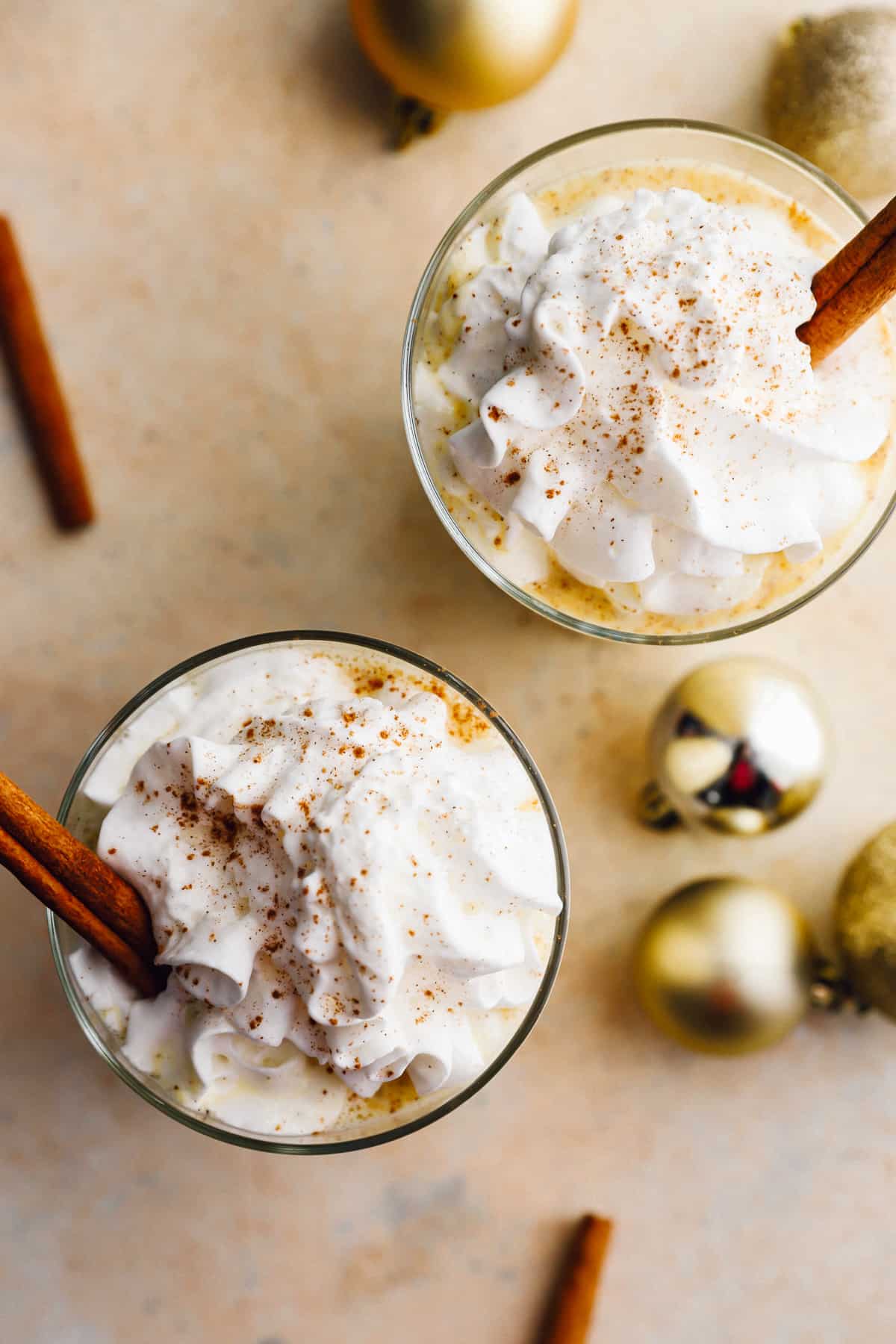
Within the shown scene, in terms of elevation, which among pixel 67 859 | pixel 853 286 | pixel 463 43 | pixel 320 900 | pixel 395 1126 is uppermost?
pixel 853 286

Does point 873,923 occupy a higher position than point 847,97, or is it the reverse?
point 847,97

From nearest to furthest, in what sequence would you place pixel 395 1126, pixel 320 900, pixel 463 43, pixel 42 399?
pixel 320 900
pixel 395 1126
pixel 463 43
pixel 42 399

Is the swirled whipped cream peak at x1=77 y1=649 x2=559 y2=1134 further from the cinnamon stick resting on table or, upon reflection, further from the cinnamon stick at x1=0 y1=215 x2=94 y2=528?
the cinnamon stick at x1=0 y1=215 x2=94 y2=528

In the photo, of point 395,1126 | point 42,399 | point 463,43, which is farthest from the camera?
point 42,399

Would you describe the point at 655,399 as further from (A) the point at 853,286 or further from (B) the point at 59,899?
(B) the point at 59,899

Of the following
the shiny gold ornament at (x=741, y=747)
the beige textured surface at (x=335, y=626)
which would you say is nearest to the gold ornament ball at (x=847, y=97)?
the beige textured surface at (x=335, y=626)

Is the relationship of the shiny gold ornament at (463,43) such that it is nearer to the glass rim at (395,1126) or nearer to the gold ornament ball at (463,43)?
the gold ornament ball at (463,43)

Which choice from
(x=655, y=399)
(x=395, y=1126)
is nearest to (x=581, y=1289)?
(x=395, y=1126)

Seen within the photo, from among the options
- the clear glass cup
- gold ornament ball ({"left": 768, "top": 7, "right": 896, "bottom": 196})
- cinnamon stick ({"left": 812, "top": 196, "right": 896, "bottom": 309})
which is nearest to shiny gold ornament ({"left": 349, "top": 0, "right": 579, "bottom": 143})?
the clear glass cup
